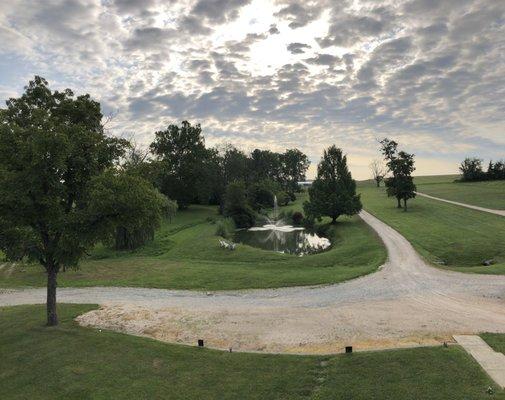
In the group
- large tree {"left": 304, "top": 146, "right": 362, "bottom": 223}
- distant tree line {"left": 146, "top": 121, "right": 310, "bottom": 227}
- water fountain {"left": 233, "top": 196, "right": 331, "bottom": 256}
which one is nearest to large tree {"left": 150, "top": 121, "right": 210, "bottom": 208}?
distant tree line {"left": 146, "top": 121, "right": 310, "bottom": 227}

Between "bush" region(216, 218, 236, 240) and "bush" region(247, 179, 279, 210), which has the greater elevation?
"bush" region(247, 179, 279, 210)

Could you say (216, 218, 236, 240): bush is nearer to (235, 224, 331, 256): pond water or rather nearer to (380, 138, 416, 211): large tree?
(235, 224, 331, 256): pond water

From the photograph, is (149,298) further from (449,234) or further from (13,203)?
(449,234)

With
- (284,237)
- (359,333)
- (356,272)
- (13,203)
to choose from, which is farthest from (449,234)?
(13,203)

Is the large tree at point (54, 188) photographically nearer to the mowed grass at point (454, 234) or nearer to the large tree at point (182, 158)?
the mowed grass at point (454, 234)

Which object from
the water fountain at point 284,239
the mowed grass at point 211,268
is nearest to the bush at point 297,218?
the water fountain at point 284,239

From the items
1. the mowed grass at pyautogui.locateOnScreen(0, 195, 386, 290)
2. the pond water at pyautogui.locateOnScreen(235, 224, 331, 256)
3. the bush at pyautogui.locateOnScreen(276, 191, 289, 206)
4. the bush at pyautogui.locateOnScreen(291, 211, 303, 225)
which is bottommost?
the pond water at pyautogui.locateOnScreen(235, 224, 331, 256)

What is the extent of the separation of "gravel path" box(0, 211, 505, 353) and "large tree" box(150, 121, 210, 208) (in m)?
56.7

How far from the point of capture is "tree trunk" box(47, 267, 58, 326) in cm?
1858

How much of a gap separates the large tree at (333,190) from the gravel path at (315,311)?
2822cm

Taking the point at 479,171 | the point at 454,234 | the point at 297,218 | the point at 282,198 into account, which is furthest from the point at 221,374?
the point at 479,171

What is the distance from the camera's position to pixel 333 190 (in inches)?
2234

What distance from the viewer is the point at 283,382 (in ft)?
39.9

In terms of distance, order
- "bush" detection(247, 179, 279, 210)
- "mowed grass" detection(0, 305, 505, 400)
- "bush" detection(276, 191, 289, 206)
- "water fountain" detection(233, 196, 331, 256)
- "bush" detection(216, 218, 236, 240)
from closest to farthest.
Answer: "mowed grass" detection(0, 305, 505, 400)
"water fountain" detection(233, 196, 331, 256)
"bush" detection(216, 218, 236, 240)
"bush" detection(247, 179, 279, 210)
"bush" detection(276, 191, 289, 206)
